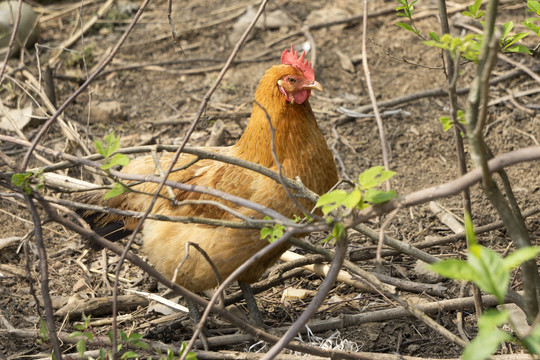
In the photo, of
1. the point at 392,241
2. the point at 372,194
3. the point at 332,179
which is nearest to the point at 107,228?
the point at 332,179

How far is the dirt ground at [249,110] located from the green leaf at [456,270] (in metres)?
1.38

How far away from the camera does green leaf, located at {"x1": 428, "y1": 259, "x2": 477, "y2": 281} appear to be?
1.43 m

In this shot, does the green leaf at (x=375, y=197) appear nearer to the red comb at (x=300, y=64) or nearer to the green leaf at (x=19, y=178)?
the green leaf at (x=19, y=178)

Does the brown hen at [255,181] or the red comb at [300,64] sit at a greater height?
the red comb at [300,64]

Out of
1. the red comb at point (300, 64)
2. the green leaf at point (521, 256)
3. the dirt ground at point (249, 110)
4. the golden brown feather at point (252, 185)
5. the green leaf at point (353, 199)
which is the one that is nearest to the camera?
the green leaf at point (521, 256)

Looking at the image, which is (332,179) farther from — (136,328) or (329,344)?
(136,328)

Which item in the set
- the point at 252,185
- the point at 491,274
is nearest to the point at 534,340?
the point at 491,274

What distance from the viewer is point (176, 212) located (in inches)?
139

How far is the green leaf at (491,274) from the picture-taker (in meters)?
1.40

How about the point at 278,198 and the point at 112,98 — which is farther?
the point at 112,98

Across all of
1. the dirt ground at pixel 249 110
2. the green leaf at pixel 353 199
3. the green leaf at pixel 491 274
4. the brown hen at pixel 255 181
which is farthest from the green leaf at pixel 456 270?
the brown hen at pixel 255 181

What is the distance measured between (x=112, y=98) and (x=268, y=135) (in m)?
3.11

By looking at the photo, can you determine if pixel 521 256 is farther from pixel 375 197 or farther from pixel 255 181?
pixel 255 181

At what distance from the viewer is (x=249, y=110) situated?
5.56m
